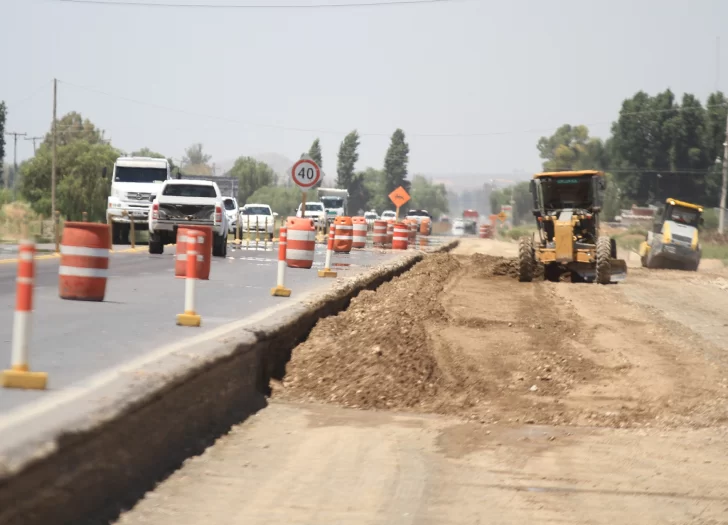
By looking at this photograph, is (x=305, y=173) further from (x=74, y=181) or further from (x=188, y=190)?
(x=74, y=181)

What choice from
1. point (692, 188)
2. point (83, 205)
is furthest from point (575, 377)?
point (692, 188)

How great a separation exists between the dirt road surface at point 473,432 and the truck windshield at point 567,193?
11599 mm

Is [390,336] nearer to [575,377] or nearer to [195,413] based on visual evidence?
[575,377]

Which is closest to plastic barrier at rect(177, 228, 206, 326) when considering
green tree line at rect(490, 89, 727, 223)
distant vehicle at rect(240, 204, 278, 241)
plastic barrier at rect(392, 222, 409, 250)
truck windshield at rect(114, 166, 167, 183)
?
truck windshield at rect(114, 166, 167, 183)

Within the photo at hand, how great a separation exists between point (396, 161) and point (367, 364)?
176 meters

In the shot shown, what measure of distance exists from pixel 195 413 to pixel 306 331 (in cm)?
493

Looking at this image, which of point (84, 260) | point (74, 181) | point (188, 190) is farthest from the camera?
point (74, 181)

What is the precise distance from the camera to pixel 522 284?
27438 millimetres

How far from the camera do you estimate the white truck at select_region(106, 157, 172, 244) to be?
128 ft

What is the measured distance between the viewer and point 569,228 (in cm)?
2702

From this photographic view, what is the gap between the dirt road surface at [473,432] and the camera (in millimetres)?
6250

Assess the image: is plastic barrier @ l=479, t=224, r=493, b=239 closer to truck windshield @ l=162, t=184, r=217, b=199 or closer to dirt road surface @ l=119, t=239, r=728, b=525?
truck windshield @ l=162, t=184, r=217, b=199

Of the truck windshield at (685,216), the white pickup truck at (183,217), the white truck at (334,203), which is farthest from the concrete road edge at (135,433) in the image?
the white truck at (334,203)

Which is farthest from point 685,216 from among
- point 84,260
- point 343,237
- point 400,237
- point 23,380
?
point 23,380
